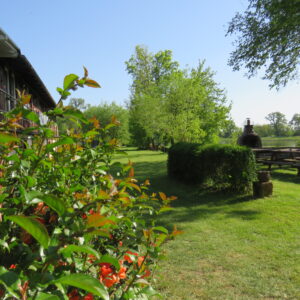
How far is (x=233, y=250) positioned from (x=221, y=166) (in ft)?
13.4

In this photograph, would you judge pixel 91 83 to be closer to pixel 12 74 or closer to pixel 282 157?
pixel 12 74

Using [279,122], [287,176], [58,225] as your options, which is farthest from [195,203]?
[279,122]

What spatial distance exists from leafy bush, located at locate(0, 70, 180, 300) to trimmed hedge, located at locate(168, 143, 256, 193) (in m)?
6.49

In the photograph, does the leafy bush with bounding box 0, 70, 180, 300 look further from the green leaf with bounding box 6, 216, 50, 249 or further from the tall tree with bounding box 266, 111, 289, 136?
the tall tree with bounding box 266, 111, 289, 136

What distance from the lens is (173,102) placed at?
66.4 ft

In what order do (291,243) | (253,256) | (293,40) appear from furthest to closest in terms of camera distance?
(293,40), (291,243), (253,256)

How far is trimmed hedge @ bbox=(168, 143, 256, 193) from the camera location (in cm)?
794

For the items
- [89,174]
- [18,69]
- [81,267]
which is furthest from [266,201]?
[18,69]

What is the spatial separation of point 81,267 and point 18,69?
9.92 metres

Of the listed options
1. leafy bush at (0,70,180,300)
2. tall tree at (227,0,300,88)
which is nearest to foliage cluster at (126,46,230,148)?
tall tree at (227,0,300,88)

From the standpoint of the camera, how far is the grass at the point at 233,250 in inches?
129

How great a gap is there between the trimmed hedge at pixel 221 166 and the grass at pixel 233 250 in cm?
60

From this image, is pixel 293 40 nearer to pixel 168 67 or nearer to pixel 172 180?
pixel 172 180

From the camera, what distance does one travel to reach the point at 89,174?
190cm
